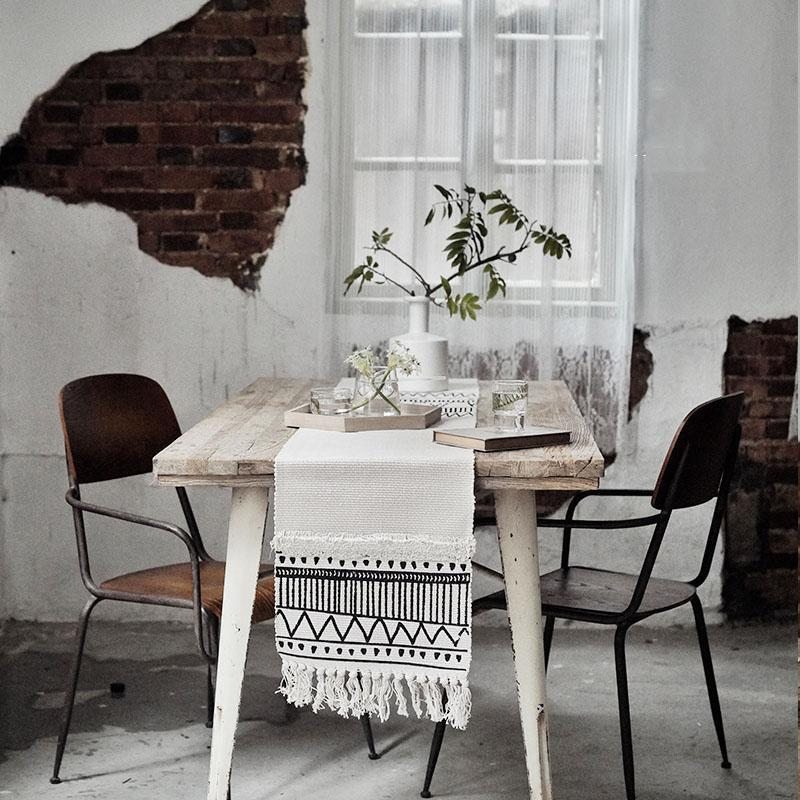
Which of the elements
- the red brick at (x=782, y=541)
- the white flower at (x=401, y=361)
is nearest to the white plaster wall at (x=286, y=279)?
the red brick at (x=782, y=541)

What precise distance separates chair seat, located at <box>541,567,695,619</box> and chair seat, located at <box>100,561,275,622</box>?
0.67 m

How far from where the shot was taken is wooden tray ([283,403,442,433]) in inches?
105

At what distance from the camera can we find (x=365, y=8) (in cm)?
399

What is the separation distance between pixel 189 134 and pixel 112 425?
136cm

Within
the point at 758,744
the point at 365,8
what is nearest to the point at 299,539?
the point at 758,744

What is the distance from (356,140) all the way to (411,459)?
1.99m

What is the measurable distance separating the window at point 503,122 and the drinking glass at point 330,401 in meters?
1.37

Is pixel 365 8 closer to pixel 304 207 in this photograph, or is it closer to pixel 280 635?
pixel 304 207

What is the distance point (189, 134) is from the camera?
4090 millimetres

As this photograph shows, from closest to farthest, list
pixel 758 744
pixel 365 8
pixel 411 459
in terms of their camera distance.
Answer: pixel 411 459, pixel 758 744, pixel 365 8

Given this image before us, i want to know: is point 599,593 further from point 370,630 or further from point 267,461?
point 267,461

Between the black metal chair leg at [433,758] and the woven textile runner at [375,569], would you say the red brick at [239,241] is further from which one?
the black metal chair leg at [433,758]

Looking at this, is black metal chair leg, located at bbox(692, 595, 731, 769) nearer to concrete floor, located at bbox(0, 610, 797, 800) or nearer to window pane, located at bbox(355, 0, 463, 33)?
concrete floor, located at bbox(0, 610, 797, 800)

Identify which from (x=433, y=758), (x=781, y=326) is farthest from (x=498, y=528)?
(x=781, y=326)
